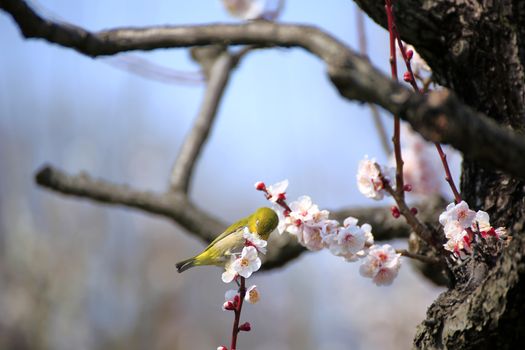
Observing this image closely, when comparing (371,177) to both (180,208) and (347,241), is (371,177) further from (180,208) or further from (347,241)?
(180,208)

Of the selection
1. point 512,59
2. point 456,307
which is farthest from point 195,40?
point 456,307

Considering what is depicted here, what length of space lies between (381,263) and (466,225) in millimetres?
205

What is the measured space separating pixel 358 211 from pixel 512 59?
1.26 meters

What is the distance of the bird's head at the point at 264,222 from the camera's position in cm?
141

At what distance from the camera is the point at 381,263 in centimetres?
136

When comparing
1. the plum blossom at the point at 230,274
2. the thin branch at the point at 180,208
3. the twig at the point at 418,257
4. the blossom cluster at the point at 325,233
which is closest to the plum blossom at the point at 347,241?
the blossom cluster at the point at 325,233

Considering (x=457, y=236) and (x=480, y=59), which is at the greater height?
(x=480, y=59)

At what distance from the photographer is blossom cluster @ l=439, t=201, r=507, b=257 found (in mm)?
1255

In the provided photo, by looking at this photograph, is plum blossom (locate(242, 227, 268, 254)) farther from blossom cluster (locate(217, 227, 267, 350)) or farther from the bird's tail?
the bird's tail

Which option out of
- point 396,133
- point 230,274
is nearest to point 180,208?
point 230,274

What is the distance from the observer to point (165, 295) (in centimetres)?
1134

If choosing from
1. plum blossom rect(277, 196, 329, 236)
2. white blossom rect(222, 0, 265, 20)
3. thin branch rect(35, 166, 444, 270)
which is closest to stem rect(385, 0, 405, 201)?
plum blossom rect(277, 196, 329, 236)

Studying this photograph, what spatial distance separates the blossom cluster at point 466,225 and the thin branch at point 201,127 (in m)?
1.62

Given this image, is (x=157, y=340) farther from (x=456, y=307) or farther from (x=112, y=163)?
(x=456, y=307)
